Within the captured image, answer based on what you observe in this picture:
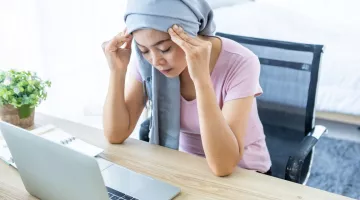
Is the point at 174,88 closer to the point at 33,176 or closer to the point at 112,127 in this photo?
the point at 112,127

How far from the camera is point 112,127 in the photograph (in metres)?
1.18

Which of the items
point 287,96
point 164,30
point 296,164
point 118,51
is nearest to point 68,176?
point 164,30

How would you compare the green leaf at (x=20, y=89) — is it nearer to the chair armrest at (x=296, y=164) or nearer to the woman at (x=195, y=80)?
the woman at (x=195, y=80)

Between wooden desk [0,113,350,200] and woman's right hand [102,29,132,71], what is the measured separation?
0.76 feet

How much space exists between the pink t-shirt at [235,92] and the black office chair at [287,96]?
18cm

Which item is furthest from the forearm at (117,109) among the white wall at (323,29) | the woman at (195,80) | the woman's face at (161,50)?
the white wall at (323,29)

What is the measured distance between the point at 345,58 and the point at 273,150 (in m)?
1.14

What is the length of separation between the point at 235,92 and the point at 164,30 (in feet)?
0.86

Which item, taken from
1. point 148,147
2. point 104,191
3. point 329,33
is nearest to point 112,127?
point 148,147

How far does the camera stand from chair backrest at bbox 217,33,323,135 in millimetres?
1419

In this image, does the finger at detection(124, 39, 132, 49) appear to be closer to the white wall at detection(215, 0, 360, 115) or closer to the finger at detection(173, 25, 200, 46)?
the finger at detection(173, 25, 200, 46)

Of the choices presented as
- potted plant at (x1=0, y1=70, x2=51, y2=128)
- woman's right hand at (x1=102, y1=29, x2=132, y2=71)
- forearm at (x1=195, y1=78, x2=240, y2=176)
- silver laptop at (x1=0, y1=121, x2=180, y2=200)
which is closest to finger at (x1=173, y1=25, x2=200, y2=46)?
forearm at (x1=195, y1=78, x2=240, y2=176)

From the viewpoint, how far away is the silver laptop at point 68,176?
734mm

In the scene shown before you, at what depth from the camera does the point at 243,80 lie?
1105 mm
